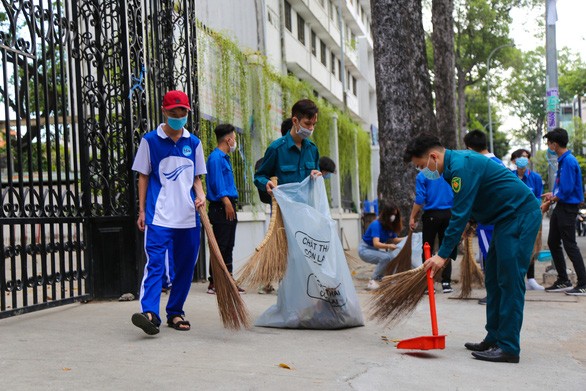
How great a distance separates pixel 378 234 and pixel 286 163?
4.09 metres

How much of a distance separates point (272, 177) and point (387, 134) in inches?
252

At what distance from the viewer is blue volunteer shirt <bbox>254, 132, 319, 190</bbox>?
23.1ft

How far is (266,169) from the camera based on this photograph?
7.12m

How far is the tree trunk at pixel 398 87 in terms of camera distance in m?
13.1

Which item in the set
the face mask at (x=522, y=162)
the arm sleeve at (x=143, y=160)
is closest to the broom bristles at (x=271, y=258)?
the arm sleeve at (x=143, y=160)

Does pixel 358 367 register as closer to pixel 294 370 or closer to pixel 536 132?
pixel 294 370

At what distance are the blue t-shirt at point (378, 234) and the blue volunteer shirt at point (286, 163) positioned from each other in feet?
12.9

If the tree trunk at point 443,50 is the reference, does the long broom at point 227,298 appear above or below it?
below

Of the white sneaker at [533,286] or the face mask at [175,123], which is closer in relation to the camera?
the face mask at [175,123]

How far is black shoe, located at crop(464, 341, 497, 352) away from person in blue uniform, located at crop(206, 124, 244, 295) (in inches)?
150

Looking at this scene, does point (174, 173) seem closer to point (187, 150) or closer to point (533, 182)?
point (187, 150)

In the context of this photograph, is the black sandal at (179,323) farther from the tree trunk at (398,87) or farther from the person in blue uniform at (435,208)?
the tree trunk at (398,87)

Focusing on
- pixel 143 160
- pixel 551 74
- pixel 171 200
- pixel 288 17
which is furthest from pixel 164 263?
pixel 288 17

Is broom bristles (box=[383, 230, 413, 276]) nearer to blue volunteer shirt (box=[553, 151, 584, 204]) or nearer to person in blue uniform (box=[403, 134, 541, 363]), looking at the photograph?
blue volunteer shirt (box=[553, 151, 584, 204])
